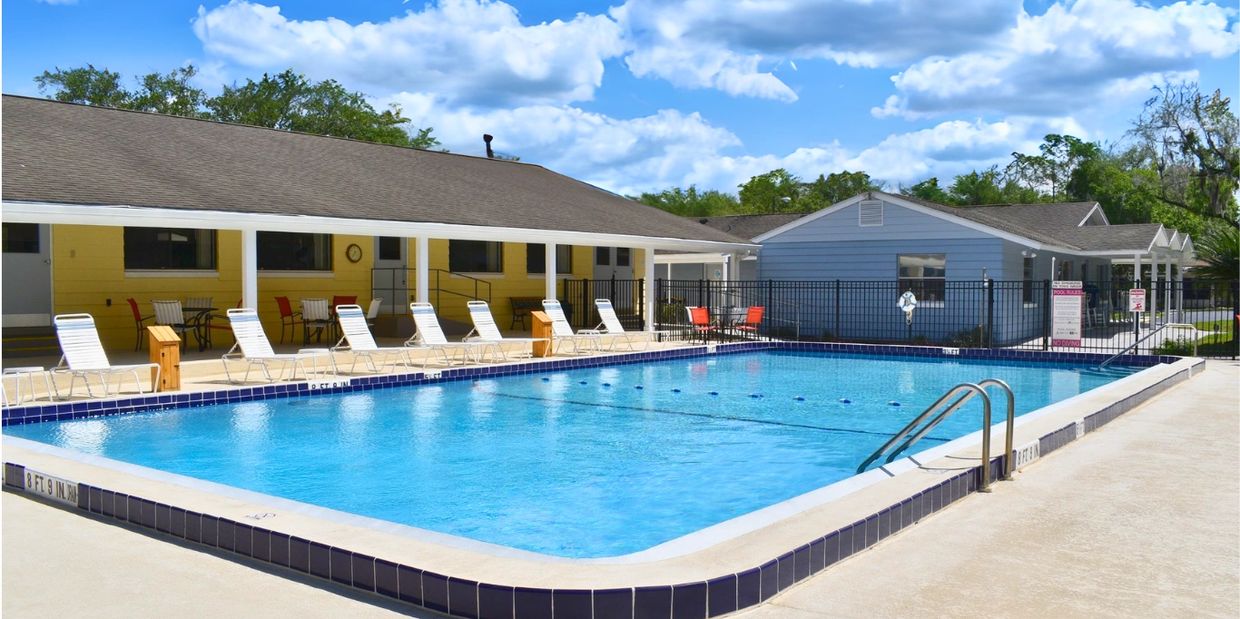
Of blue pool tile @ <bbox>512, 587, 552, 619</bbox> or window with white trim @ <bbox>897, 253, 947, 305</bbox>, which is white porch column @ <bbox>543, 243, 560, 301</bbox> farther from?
blue pool tile @ <bbox>512, 587, 552, 619</bbox>

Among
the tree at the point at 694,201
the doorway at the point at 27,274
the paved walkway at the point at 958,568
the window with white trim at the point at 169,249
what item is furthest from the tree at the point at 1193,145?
the doorway at the point at 27,274

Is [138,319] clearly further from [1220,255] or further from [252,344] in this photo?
[1220,255]

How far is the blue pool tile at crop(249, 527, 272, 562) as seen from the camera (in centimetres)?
507

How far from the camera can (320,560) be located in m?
4.83

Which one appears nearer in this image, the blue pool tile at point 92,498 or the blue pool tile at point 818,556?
the blue pool tile at point 818,556

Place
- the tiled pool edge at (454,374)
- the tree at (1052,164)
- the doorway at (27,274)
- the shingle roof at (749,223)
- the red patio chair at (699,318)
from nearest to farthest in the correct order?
the tiled pool edge at (454,374)
the doorway at (27,274)
the red patio chair at (699,318)
the shingle roof at (749,223)
the tree at (1052,164)

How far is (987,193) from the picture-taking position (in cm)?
6600

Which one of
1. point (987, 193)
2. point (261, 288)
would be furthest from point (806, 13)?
point (987, 193)

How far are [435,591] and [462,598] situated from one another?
0.50 ft

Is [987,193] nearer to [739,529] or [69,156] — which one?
[69,156]

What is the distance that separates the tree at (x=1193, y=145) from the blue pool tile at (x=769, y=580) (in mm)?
46308

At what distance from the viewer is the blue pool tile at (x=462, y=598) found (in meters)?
4.28

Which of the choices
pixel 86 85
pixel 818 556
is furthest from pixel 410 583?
pixel 86 85

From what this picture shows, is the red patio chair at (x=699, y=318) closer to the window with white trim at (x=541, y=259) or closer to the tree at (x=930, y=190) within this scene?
the window with white trim at (x=541, y=259)
